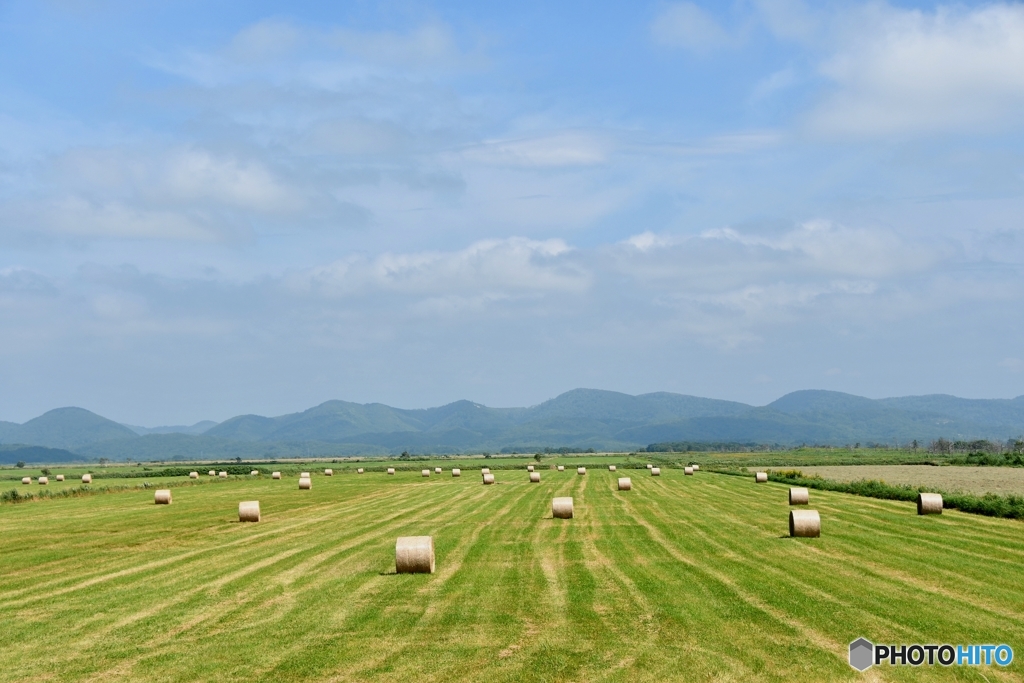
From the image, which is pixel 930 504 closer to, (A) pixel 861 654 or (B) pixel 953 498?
(B) pixel 953 498

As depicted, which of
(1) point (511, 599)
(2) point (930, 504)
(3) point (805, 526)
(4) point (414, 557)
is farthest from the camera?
(2) point (930, 504)

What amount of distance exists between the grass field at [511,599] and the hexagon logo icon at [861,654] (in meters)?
0.20

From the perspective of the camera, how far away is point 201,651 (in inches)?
581

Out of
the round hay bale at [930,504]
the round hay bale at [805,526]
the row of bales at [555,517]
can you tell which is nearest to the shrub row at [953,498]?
the round hay bale at [930,504]

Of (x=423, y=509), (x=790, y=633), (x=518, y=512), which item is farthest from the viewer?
(x=423, y=509)

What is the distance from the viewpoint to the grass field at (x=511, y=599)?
45.2 feet

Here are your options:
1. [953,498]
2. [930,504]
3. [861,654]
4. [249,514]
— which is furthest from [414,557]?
[953,498]

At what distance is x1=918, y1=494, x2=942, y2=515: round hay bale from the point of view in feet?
117

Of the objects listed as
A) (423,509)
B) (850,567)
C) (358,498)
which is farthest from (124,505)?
(850,567)

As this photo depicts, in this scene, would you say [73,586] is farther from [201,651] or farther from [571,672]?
[571,672]

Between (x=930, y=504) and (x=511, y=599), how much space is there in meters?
24.4

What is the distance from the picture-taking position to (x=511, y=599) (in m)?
18.7

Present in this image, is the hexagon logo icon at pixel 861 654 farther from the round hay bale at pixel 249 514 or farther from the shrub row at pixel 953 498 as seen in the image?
the round hay bale at pixel 249 514

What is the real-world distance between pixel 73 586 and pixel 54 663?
313 inches
